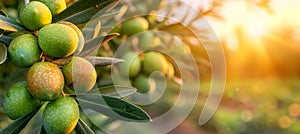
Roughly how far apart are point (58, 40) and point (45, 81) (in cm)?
9

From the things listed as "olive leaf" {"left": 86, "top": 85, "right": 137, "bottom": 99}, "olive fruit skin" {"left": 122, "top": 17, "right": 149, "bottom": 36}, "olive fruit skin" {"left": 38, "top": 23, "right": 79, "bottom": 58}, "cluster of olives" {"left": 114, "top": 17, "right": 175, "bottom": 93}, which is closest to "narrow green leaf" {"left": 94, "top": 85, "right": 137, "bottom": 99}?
"olive leaf" {"left": 86, "top": 85, "right": 137, "bottom": 99}

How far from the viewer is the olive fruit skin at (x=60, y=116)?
0.88 meters

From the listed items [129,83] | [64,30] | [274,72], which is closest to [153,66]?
[129,83]

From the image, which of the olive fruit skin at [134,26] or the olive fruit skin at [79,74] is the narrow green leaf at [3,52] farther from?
the olive fruit skin at [134,26]

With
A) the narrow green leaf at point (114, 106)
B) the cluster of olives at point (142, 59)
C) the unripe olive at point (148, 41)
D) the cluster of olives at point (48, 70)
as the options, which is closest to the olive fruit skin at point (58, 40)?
the cluster of olives at point (48, 70)

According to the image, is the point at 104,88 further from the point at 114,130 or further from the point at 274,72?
the point at 274,72

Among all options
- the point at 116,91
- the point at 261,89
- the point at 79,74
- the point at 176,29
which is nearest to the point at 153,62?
the point at 176,29

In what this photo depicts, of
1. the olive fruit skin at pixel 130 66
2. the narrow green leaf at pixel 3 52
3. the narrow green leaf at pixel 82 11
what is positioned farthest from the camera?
the olive fruit skin at pixel 130 66

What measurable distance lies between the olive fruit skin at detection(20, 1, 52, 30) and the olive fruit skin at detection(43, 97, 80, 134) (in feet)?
0.53

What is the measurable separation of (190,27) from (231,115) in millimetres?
3908

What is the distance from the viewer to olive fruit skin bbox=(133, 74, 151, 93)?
139cm

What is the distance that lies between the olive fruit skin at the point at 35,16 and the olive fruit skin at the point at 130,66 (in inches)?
19.2

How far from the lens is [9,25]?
88 cm

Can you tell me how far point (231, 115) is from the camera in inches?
207
